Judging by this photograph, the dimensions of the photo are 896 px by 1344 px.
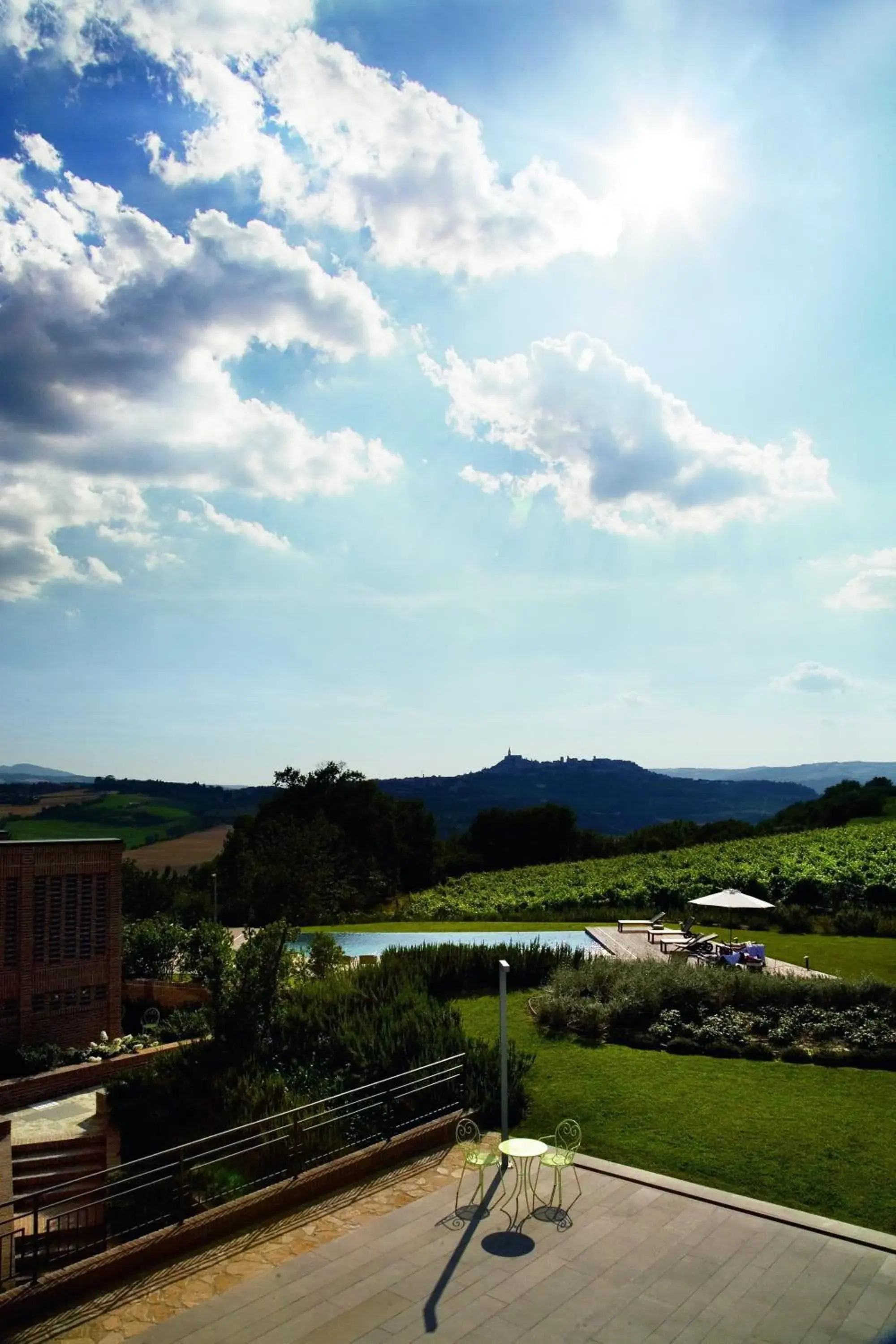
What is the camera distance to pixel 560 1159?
930 cm

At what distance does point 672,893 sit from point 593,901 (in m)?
3.36

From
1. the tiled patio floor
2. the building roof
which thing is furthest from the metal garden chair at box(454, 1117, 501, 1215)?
the building roof

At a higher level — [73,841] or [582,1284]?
[73,841]

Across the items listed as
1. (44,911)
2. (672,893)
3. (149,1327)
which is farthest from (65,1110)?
(672,893)

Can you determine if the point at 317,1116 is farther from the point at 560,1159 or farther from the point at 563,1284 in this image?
the point at 563,1284

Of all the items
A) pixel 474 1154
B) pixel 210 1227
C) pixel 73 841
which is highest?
pixel 73 841

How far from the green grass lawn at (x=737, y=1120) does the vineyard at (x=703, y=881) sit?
18593 millimetres

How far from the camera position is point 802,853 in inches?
1476

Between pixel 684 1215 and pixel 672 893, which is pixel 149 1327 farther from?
pixel 672 893

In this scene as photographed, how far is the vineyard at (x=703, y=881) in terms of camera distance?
32.0m

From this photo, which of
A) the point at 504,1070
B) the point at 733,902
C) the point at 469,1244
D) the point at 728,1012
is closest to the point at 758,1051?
the point at 728,1012

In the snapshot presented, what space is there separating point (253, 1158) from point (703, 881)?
1058 inches

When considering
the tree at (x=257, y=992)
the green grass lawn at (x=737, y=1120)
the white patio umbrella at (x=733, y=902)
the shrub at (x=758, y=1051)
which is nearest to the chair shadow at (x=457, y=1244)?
the green grass lawn at (x=737, y=1120)

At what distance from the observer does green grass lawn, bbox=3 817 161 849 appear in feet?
207
